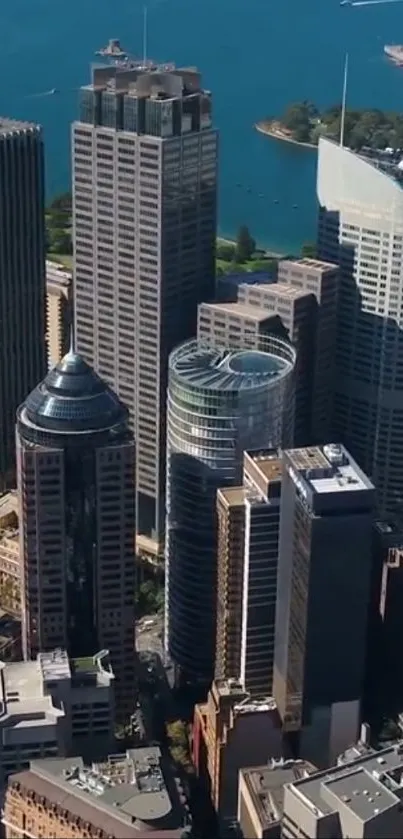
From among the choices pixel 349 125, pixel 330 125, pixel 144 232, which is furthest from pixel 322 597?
pixel 330 125

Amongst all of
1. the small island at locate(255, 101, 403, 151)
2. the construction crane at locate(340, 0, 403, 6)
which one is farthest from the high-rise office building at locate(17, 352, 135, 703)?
the construction crane at locate(340, 0, 403, 6)

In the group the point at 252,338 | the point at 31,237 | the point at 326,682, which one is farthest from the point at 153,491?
the point at 326,682

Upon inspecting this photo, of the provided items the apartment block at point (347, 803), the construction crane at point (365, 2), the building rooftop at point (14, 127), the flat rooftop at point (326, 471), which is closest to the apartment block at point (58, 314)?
the building rooftop at point (14, 127)

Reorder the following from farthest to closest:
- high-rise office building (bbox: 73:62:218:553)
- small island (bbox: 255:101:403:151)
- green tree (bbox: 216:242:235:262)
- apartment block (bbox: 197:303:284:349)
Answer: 1. small island (bbox: 255:101:403:151)
2. green tree (bbox: 216:242:235:262)
3. high-rise office building (bbox: 73:62:218:553)
4. apartment block (bbox: 197:303:284:349)

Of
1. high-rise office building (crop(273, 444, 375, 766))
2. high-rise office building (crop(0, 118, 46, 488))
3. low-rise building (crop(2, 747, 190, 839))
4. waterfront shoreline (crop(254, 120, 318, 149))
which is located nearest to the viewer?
low-rise building (crop(2, 747, 190, 839))

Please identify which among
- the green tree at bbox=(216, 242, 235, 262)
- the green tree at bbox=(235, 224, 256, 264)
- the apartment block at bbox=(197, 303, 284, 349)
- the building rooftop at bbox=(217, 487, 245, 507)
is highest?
the apartment block at bbox=(197, 303, 284, 349)

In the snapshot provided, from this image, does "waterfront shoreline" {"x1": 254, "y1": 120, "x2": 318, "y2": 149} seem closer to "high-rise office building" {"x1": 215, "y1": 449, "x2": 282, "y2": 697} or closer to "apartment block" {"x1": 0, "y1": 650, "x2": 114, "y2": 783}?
"high-rise office building" {"x1": 215, "y1": 449, "x2": 282, "y2": 697}

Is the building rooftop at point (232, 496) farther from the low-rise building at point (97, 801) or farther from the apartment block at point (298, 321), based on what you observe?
the apartment block at point (298, 321)
